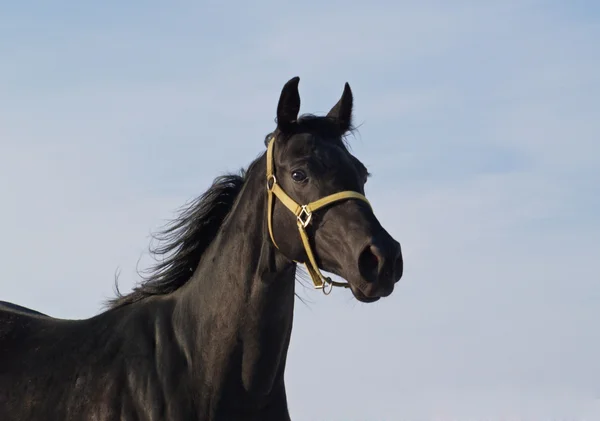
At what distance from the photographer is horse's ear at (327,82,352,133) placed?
23.6 ft

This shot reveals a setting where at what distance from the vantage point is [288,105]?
6824mm

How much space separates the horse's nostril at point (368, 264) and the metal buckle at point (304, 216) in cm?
53

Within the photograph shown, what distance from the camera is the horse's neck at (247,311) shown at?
6605mm

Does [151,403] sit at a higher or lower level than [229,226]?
lower

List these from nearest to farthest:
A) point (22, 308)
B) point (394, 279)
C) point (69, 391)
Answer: point (394, 279), point (69, 391), point (22, 308)

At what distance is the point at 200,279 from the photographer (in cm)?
705

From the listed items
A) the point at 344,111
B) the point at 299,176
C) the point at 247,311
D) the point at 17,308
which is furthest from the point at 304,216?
the point at 17,308

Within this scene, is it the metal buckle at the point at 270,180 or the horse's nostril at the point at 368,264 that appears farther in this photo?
the metal buckle at the point at 270,180

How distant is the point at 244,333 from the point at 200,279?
60 cm

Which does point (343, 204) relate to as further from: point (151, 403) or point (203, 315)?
point (151, 403)

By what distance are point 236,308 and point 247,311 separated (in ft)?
0.28

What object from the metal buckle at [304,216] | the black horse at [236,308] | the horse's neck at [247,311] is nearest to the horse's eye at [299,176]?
the black horse at [236,308]

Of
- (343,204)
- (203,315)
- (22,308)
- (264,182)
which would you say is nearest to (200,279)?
(203,315)

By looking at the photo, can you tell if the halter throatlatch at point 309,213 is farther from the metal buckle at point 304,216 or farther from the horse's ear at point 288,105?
the horse's ear at point 288,105
